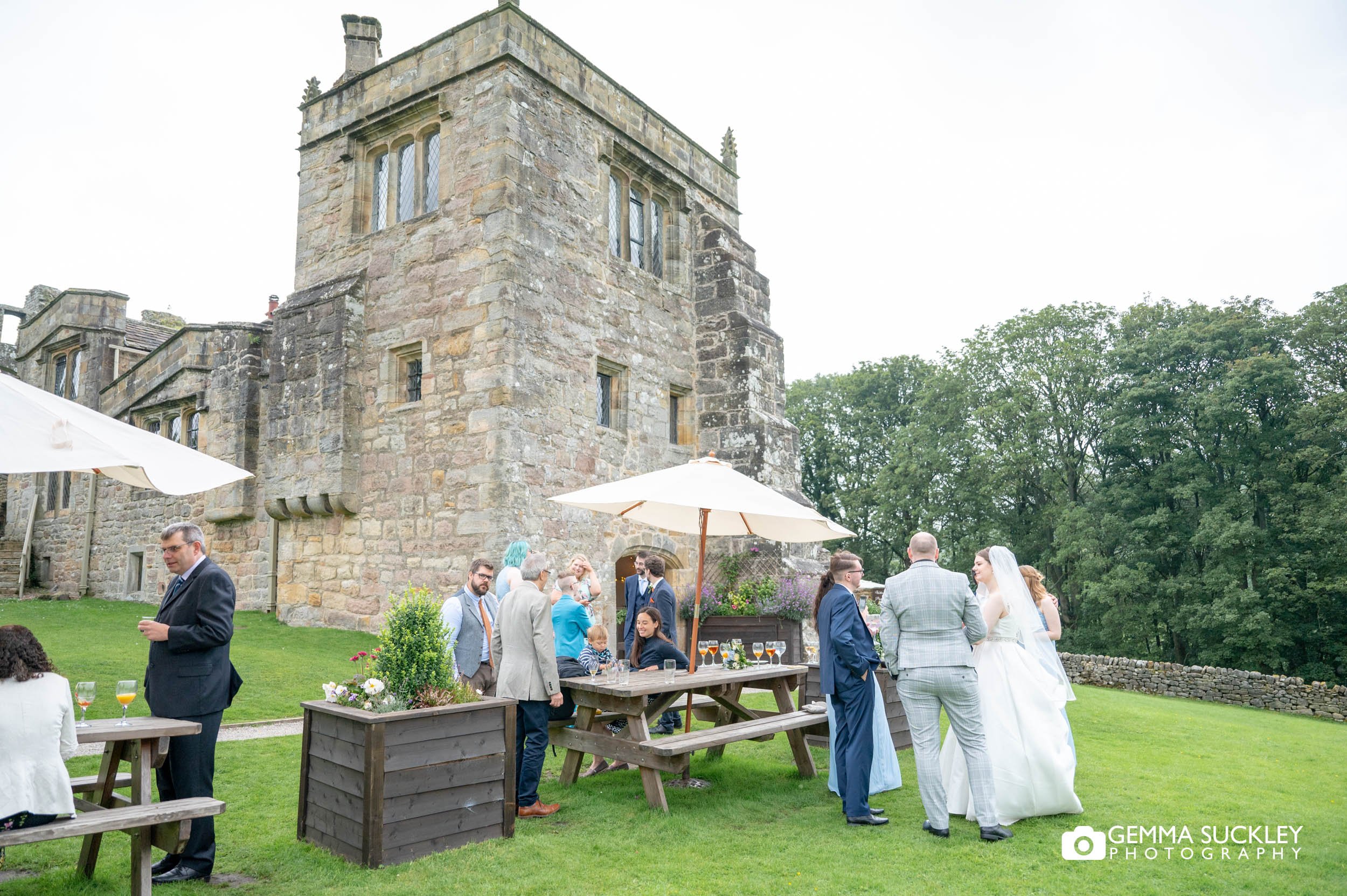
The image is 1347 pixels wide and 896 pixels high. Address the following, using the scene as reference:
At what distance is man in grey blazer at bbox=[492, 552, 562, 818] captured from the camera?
5957 millimetres

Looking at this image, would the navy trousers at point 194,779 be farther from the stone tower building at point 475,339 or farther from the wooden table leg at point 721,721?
the stone tower building at point 475,339

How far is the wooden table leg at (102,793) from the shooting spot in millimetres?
4570

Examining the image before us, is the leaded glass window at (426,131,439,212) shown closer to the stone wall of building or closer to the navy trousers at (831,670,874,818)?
the navy trousers at (831,670,874,818)

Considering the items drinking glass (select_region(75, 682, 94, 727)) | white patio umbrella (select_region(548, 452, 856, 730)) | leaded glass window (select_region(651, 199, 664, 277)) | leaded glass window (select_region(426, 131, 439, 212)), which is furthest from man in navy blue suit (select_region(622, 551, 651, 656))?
leaded glass window (select_region(651, 199, 664, 277))

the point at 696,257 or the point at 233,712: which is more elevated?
the point at 696,257

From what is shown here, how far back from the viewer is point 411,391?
1337cm

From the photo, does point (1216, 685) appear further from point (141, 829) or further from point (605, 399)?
point (141, 829)

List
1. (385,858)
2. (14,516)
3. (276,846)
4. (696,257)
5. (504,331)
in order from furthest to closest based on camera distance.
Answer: (14,516), (696,257), (504,331), (276,846), (385,858)

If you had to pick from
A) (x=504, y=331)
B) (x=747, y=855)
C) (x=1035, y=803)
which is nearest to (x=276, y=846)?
(x=747, y=855)

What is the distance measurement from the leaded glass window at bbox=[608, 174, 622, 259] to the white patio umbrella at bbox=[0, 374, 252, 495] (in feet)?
34.6

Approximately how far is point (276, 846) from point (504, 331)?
314 inches

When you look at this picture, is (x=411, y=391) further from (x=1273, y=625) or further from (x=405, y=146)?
(x=1273, y=625)

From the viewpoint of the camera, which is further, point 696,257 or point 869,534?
point 869,534

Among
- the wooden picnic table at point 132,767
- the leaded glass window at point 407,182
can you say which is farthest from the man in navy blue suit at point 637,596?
the leaded glass window at point 407,182
